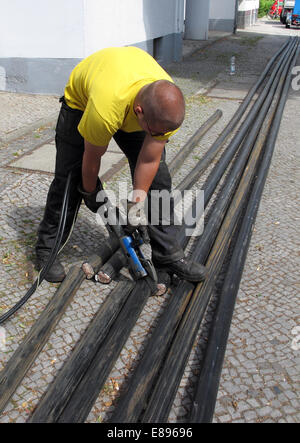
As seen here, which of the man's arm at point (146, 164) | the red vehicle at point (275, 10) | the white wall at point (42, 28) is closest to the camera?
the man's arm at point (146, 164)

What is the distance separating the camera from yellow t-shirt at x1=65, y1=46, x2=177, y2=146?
252 centimetres

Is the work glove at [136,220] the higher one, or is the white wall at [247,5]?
the white wall at [247,5]

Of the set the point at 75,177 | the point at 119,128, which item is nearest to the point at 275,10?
the point at 75,177

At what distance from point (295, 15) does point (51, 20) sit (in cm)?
2961

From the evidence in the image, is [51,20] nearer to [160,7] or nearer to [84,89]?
[160,7]

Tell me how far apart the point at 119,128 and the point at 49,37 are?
6.85 metres

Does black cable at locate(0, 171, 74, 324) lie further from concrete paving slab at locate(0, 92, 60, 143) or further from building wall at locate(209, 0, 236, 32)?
building wall at locate(209, 0, 236, 32)

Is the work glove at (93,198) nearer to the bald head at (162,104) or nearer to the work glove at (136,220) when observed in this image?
the work glove at (136,220)

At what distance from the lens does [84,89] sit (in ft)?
9.37

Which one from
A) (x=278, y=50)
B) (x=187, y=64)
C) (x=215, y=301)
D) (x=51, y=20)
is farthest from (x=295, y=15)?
(x=215, y=301)

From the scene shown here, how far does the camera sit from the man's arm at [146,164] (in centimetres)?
264

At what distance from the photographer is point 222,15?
25.3 meters

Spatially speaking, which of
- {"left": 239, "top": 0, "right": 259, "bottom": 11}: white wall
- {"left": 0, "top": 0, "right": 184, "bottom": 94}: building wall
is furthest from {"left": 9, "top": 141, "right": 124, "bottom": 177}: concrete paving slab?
{"left": 239, "top": 0, "right": 259, "bottom": 11}: white wall

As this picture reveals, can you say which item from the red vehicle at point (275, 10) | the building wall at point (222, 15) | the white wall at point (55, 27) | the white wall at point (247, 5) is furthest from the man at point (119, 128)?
the red vehicle at point (275, 10)
